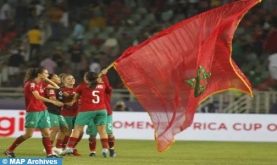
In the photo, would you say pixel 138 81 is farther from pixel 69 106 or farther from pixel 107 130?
pixel 69 106

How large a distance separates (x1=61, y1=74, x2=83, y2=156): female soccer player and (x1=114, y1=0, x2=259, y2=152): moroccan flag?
1566 millimetres

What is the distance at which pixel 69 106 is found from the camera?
1992 cm

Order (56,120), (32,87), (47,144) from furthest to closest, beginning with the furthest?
(56,120) < (47,144) < (32,87)

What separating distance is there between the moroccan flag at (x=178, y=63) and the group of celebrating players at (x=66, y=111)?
84 centimetres

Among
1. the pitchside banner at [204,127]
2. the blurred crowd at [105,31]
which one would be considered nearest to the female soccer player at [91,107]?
the pitchside banner at [204,127]

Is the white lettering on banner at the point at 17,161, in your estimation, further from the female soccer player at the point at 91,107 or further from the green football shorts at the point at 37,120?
the female soccer player at the point at 91,107

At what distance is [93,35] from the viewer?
32.0 m

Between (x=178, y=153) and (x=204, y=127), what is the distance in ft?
18.3

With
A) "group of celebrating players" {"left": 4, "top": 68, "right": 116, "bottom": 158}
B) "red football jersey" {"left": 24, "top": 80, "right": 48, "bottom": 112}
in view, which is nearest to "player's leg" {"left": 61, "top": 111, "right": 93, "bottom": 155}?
"group of celebrating players" {"left": 4, "top": 68, "right": 116, "bottom": 158}

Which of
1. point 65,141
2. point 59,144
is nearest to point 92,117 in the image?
point 59,144

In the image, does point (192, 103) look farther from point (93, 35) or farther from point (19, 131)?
point (93, 35)

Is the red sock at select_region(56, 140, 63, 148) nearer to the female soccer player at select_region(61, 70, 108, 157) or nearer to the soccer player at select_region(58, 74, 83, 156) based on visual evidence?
the soccer player at select_region(58, 74, 83, 156)

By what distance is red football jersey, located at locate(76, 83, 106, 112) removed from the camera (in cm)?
1883

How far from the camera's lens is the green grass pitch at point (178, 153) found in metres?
18.0
